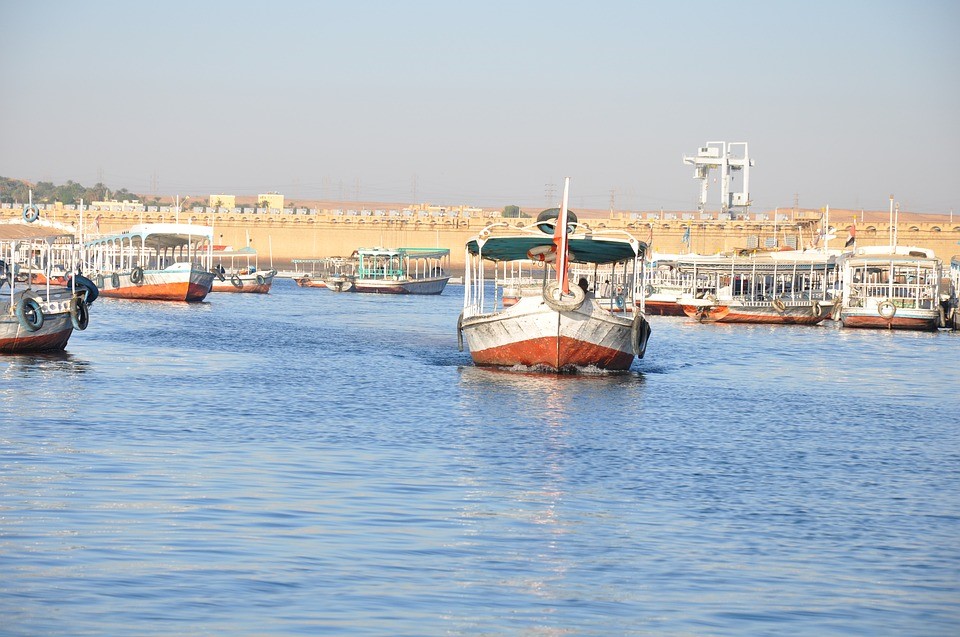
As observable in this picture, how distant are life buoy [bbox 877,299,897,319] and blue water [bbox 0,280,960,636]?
2851 centimetres

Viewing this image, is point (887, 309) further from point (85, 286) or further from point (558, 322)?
point (85, 286)

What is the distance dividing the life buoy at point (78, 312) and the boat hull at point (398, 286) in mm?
66533

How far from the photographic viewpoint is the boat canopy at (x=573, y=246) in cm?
3688

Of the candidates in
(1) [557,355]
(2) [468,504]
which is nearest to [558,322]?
(1) [557,355]

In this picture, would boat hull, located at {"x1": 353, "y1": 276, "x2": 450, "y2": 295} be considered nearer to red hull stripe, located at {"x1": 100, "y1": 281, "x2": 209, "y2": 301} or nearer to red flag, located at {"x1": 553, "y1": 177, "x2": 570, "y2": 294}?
red hull stripe, located at {"x1": 100, "y1": 281, "x2": 209, "y2": 301}

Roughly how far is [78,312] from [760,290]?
52.4 m

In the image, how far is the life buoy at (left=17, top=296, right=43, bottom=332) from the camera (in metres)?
36.9

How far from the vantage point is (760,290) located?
8275 centimetres

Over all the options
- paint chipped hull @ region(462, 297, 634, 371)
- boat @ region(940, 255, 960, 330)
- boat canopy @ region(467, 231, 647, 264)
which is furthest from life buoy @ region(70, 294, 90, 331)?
boat @ region(940, 255, 960, 330)

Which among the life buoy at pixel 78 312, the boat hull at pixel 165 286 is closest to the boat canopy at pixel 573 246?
the life buoy at pixel 78 312

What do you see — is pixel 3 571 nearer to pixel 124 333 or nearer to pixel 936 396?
pixel 936 396

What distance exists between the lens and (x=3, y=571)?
1326 cm

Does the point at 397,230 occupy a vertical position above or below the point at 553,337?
above

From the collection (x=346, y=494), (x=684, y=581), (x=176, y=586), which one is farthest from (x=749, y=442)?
(x=176, y=586)
